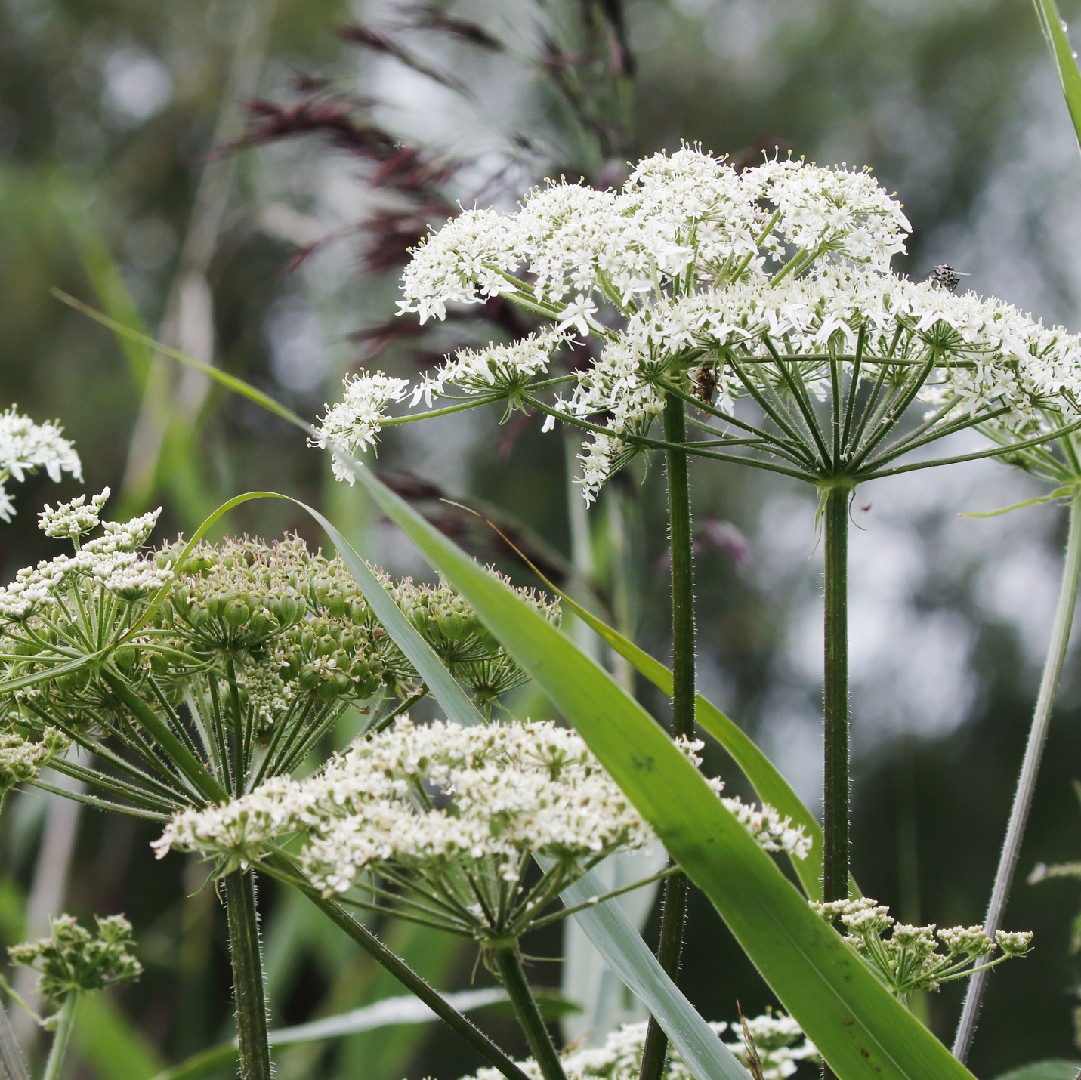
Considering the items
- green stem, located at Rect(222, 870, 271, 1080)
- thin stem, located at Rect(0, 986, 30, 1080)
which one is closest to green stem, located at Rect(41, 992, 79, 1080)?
thin stem, located at Rect(0, 986, 30, 1080)

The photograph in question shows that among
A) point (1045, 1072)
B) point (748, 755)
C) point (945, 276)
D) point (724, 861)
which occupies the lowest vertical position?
point (1045, 1072)

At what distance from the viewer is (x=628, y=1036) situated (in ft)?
5.89

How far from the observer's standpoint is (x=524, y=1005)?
44.4 inches

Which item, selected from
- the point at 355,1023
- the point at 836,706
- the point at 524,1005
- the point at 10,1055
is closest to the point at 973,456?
the point at 836,706

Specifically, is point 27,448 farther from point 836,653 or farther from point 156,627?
point 836,653

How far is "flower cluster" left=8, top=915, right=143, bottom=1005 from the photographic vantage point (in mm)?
1668

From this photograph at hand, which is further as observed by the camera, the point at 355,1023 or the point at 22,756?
the point at 355,1023

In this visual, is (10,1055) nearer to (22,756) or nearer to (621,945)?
(22,756)

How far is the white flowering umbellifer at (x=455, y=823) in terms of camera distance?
1.05 metres

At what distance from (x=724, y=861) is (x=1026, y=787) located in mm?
629

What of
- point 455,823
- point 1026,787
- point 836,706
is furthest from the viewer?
point 1026,787

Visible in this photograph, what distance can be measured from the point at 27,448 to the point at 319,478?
902 cm

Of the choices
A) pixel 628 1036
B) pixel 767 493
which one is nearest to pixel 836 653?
pixel 628 1036

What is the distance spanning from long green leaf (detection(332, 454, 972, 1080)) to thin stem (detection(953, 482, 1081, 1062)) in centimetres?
38
